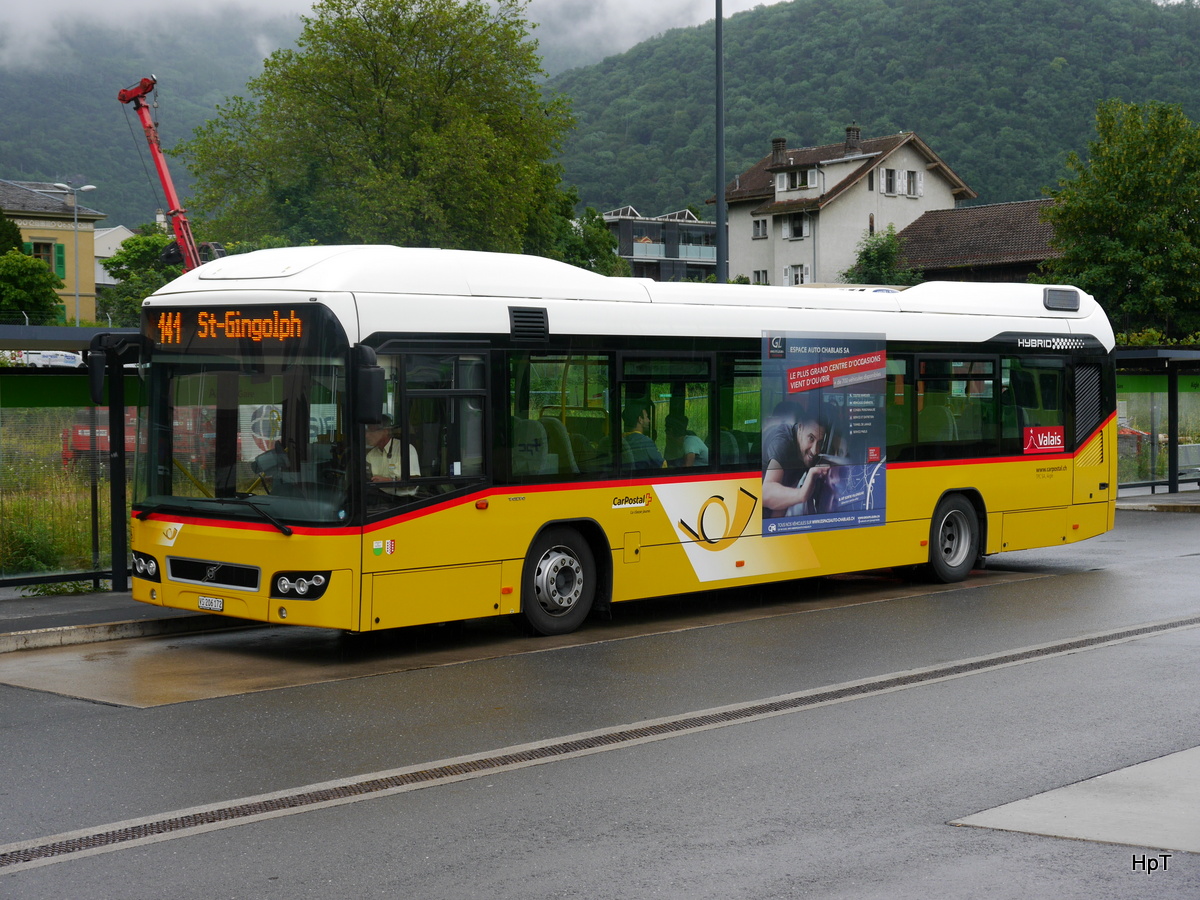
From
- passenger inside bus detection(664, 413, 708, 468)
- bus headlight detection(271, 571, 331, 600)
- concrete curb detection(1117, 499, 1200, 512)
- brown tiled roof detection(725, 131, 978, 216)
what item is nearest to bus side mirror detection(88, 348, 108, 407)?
bus headlight detection(271, 571, 331, 600)

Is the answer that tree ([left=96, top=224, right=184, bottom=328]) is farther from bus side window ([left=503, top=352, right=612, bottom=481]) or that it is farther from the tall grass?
bus side window ([left=503, top=352, right=612, bottom=481])

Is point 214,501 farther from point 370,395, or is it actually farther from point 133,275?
point 133,275

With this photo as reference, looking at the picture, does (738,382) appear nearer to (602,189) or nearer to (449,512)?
(449,512)

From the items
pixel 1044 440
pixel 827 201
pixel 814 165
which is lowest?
pixel 1044 440

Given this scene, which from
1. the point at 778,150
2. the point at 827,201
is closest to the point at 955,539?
the point at 827,201

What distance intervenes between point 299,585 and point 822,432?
555cm

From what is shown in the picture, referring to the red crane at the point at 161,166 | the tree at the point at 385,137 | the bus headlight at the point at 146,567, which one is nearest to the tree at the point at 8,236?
the tree at the point at 385,137

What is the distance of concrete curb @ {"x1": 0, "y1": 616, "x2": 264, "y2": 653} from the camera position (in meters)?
11.1

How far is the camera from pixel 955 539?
49.4 feet

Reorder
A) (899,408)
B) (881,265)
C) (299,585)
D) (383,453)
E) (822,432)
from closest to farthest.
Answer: (299,585) → (383,453) → (822,432) → (899,408) → (881,265)

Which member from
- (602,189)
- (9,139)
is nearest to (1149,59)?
(602,189)

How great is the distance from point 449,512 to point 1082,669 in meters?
4.59

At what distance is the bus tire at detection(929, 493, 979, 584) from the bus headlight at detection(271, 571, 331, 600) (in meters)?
7.10
